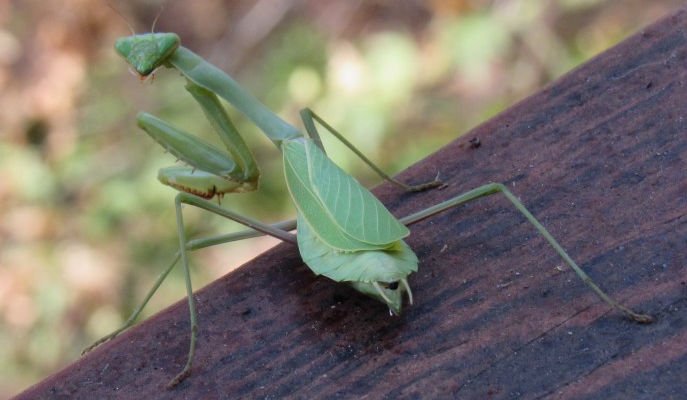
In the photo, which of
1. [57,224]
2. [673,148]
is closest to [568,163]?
[673,148]

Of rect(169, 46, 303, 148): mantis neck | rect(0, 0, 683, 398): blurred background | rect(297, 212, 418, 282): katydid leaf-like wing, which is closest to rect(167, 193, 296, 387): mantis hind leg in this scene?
rect(297, 212, 418, 282): katydid leaf-like wing

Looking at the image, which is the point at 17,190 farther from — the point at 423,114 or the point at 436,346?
the point at 436,346

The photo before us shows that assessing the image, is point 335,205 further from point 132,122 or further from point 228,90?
point 132,122

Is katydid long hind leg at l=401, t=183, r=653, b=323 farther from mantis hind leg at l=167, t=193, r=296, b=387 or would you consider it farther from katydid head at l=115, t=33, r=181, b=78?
katydid head at l=115, t=33, r=181, b=78

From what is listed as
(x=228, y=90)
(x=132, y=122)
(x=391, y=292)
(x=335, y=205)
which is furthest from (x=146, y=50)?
(x=132, y=122)

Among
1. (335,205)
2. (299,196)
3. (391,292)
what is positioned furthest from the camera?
(299,196)

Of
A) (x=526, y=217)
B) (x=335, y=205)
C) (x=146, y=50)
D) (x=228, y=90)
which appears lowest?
(x=526, y=217)
